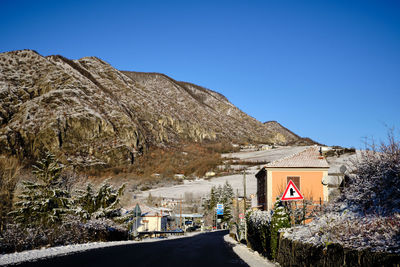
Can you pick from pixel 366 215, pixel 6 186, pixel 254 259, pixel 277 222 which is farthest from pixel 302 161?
pixel 6 186

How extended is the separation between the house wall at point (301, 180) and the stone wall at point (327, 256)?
2391 cm

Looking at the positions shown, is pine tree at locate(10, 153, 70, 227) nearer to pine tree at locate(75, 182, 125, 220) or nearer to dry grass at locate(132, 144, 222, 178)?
pine tree at locate(75, 182, 125, 220)

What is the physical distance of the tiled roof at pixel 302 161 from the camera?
36.1 metres

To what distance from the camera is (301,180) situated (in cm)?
3584

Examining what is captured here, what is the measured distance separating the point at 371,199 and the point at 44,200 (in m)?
27.7

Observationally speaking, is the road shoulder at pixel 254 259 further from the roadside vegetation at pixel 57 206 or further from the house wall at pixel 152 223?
the house wall at pixel 152 223

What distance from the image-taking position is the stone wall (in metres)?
5.30

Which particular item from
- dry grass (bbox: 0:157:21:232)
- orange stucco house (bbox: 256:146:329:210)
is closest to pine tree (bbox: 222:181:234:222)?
orange stucco house (bbox: 256:146:329:210)

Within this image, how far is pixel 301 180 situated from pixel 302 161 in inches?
80.9

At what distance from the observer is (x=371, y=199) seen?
9.83 m

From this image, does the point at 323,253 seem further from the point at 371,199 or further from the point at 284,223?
the point at 284,223

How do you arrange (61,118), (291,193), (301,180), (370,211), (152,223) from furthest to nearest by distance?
1. (61,118)
2. (152,223)
3. (301,180)
4. (291,193)
5. (370,211)

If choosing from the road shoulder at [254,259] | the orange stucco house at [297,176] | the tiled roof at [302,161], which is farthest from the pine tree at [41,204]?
the tiled roof at [302,161]

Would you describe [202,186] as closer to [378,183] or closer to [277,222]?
[277,222]
